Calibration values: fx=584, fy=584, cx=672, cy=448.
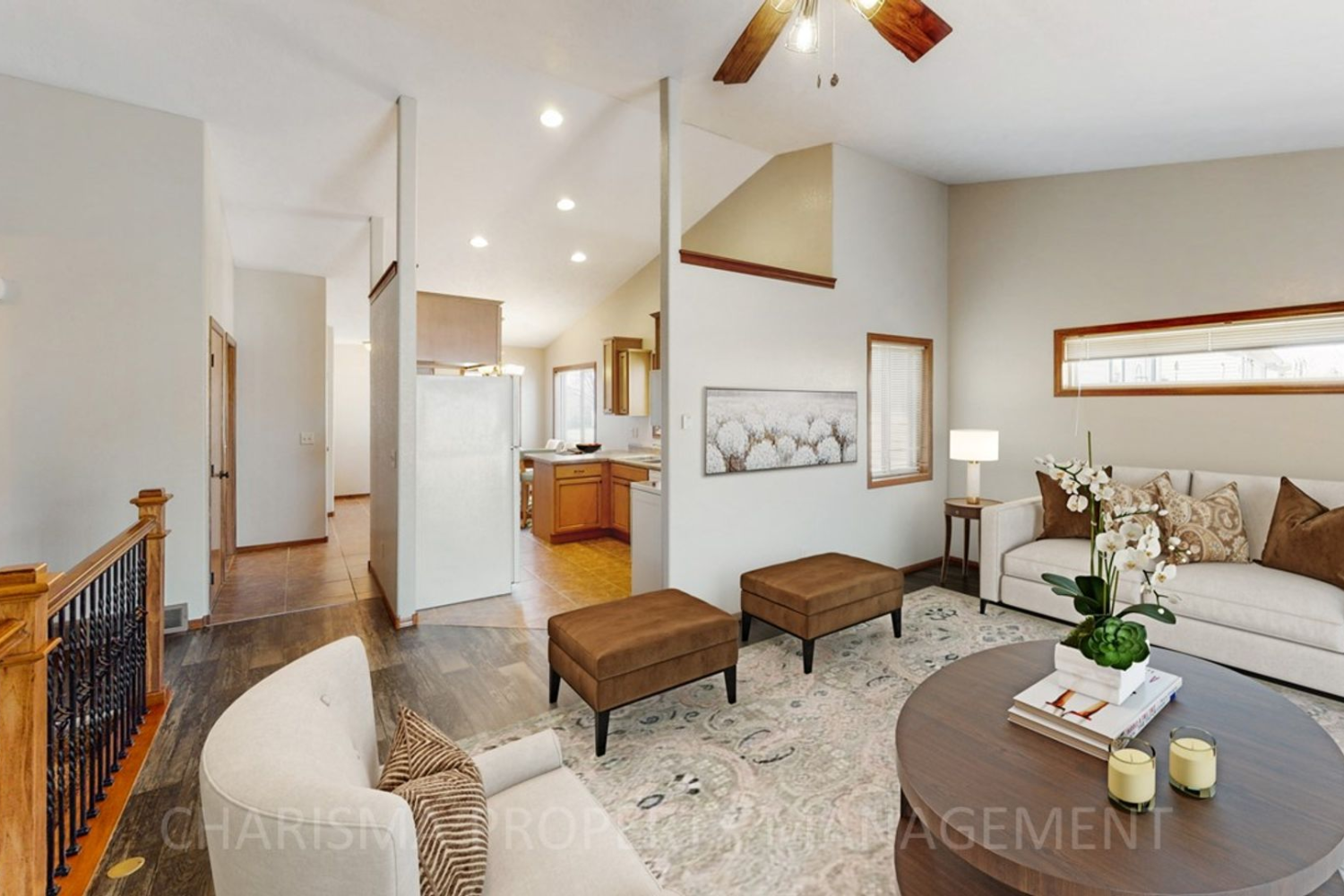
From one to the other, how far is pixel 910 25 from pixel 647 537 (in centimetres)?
300

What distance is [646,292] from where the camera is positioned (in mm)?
6902

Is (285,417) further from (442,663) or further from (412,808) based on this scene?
(412,808)

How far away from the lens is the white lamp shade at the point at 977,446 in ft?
14.6

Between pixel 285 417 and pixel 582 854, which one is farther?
pixel 285 417

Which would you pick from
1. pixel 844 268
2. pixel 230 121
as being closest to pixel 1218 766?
pixel 844 268

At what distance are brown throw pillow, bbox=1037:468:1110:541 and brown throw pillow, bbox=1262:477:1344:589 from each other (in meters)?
0.86

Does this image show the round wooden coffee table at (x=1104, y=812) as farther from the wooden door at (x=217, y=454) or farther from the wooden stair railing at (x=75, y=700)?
the wooden door at (x=217, y=454)

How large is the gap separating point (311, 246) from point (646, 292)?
3402 millimetres

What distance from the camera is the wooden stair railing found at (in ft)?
4.63

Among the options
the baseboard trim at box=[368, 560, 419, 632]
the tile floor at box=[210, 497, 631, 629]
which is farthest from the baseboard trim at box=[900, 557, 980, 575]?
the baseboard trim at box=[368, 560, 419, 632]

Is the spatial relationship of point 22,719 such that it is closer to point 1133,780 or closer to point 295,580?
point 1133,780

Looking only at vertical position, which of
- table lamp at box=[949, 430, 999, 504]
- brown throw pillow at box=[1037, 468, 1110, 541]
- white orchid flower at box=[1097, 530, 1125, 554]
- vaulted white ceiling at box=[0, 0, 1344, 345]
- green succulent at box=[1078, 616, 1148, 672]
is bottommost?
green succulent at box=[1078, 616, 1148, 672]

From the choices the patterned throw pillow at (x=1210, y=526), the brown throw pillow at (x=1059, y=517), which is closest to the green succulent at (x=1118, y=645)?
the patterned throw pillow at (x=1210, y=526)

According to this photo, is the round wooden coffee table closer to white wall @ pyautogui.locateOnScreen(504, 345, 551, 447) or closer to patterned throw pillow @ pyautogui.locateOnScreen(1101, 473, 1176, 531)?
patterned throw pillow @ pyautogui.locateOnScreen(1101, 473, 1176, 531)
